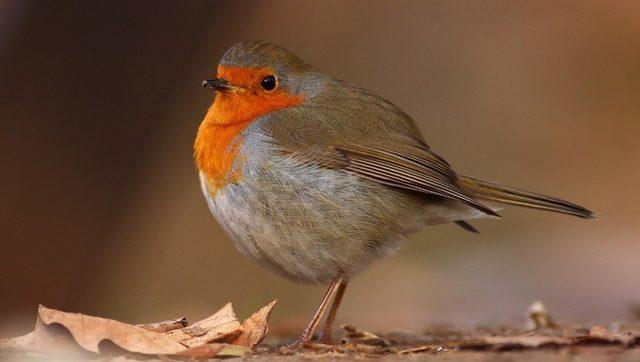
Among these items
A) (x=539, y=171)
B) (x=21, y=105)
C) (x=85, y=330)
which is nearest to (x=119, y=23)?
(x=21, y=105)

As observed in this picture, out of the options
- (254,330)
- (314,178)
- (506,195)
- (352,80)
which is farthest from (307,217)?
(352,80)

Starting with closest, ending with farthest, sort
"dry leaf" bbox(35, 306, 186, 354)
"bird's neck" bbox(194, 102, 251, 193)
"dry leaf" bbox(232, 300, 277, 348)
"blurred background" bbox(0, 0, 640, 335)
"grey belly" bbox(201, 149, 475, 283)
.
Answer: "dry leaf" bbox(35, 306, 186, 354) → "dry leaf" bbox(232, 300, 277, 348) → "grey belly" bbox(201, 149, 475, 283) → "bird's neck" bbox(194, 102, 251, 193) → "blurred background" bbox(0, 0, 640, 335)

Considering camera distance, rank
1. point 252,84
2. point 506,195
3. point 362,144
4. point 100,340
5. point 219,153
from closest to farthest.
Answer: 1. point 100,340
2. point 219,153
3. point 362,144
4. point 252,84
5. point 506,195

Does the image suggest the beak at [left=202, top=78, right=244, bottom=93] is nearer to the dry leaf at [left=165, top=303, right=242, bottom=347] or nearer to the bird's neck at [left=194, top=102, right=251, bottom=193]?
the bird's neck at [left=194, top=102, right=251, bottom=193]

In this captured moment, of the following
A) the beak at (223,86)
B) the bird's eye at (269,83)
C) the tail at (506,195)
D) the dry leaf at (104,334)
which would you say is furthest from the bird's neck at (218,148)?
the tail at (506,195)

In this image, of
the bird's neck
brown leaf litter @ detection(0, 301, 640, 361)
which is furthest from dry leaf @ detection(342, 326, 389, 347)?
the bird's neck

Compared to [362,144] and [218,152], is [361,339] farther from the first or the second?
[218,152]

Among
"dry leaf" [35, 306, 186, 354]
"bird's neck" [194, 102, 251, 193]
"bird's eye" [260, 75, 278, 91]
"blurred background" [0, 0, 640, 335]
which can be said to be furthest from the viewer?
"blurred background" [0, 0, 640, 335]

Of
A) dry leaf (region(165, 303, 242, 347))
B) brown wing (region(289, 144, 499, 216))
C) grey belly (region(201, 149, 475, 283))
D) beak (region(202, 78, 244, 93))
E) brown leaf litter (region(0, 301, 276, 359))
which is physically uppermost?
beak (region(202, 78, 244, 93))
